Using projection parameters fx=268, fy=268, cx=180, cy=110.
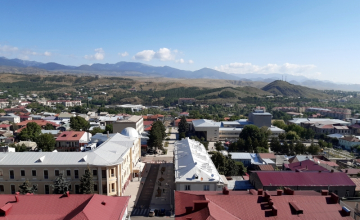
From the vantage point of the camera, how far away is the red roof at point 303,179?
963 inches

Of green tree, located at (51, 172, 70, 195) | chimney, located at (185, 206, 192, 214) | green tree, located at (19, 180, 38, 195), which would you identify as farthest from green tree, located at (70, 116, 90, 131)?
chimney, located at (185, 206, 192, 214)

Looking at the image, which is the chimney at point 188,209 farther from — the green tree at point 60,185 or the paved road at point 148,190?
the green tree at point 60,185

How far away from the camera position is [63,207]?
16141 mm

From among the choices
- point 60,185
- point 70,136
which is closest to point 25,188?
point 60,185

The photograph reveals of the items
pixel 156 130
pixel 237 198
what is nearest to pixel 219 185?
pixel 237 198

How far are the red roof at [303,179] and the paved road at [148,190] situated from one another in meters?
11.0

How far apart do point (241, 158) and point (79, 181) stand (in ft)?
75.2

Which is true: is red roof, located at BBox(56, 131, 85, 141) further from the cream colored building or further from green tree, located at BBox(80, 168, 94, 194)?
green tree, located at BBox(80, 168, 94, 194)

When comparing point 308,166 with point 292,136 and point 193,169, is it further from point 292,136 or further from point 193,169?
point 292,136

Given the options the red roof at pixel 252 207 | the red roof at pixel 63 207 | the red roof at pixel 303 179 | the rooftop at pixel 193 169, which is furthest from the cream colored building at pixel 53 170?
the red roof at pixel 303 179

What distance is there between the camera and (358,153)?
165ft

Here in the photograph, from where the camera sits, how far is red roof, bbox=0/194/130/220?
15.4m

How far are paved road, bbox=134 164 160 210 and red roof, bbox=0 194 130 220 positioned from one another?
857cm

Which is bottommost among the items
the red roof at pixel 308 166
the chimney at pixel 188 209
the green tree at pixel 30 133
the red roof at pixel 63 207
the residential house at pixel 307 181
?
the green tree at pixel 30 133
